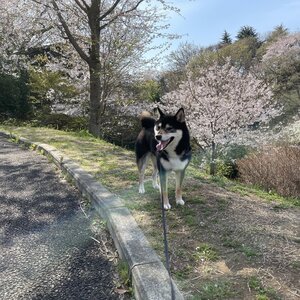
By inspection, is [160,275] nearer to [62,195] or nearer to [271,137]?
[62,195]

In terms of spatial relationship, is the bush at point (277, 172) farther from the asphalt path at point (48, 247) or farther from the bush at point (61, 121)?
the bush at point (61, 121)

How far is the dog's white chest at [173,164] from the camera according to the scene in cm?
349

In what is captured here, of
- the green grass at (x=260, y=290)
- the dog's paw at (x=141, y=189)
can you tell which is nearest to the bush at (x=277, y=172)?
the dog's paw at (x=141, y=189)

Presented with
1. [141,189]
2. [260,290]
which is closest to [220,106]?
[141,189]

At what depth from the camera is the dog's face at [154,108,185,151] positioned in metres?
3.35

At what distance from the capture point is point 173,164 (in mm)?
3494

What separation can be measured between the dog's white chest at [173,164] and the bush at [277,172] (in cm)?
434

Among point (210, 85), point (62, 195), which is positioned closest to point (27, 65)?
point (210, 85)

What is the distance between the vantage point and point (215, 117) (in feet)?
40.0

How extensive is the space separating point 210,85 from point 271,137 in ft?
10.9

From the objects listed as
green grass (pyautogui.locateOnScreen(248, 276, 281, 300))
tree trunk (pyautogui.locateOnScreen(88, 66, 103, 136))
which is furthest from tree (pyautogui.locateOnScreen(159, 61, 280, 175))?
green grass (pyautogui.locateOnScreen(248, 276, 281, 300))

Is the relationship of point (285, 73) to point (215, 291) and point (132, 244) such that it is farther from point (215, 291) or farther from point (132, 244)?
point (215, 291)

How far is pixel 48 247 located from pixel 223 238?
1.47 metres

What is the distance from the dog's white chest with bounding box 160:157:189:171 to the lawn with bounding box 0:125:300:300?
0.41 meters
